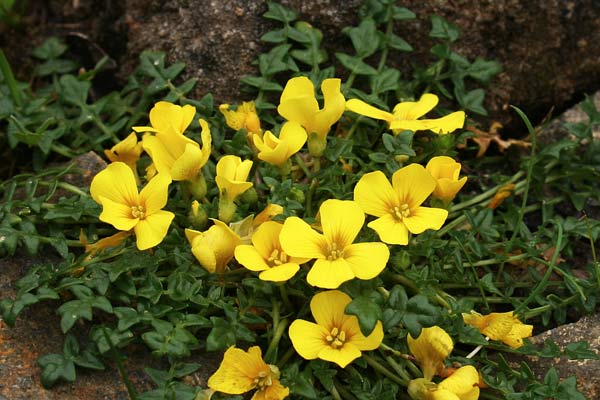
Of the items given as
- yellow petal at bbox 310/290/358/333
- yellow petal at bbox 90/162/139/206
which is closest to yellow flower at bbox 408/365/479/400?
yellow petal at bbox 310/290/358/333

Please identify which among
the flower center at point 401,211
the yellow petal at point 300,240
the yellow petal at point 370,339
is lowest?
the yellow petal at point 370,339

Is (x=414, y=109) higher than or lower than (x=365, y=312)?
higher

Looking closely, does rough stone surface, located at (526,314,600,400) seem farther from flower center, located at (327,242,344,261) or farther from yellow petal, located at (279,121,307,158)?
yellow petal, located at (279,121,307,158)

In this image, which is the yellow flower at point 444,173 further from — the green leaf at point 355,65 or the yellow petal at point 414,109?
the green leaf at point 355,65

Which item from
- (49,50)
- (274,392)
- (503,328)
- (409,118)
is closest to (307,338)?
(274,392)

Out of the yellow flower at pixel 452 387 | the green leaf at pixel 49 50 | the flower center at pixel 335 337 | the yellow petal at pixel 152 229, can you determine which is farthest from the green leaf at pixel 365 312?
the green leaf at pixel 49 50

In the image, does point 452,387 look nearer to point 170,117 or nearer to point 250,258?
point 250,258

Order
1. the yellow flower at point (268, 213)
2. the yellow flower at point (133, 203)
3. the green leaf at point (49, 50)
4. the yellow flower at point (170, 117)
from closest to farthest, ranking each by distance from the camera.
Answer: the yellow flower at point (133, 203) → the yellow flower at point (268, 213) → the yellow flower at point (170, 117) → the green leaf at point (49, 50)
